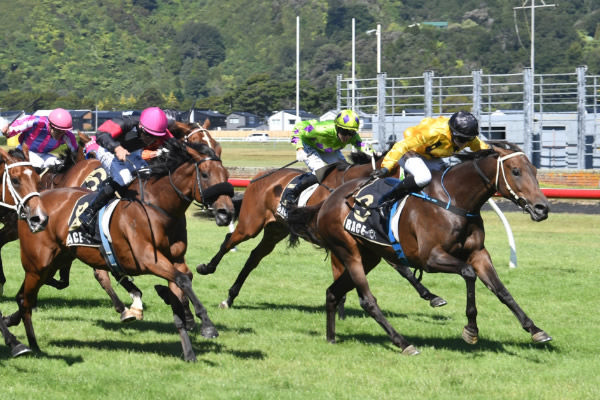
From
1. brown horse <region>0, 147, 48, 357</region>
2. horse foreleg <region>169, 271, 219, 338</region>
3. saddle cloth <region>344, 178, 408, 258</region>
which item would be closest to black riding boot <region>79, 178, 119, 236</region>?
brown horse <region>0, 147, 48, 357</region>

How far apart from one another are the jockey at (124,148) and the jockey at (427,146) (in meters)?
1.82

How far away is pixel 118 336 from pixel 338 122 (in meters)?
2.84

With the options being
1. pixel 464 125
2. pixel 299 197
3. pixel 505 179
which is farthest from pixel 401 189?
pixel 299 197

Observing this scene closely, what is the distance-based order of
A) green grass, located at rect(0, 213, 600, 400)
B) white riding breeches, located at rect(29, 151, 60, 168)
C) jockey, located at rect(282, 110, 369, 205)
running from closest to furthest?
green grass, located at rect(0, 213, 600, 400), white riding breeches, located at rect(29, 151, 60, 168), jockey, located at rect(282, 110, 369, 205)

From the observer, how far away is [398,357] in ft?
Result: 23.1

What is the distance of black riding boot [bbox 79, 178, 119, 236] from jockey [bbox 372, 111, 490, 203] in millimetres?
2104

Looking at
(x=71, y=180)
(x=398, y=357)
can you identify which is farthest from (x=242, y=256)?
(x=398, y=357)

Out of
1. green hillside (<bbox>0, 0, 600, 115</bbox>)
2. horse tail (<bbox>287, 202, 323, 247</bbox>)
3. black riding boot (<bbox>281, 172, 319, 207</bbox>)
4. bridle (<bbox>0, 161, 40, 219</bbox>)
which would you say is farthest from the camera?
green hillside (<bbox>0, 0, 600, 115</bbox>)

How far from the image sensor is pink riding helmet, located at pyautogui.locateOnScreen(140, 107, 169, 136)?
7695mm

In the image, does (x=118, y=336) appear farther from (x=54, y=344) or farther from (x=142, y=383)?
(x=142, y=383)

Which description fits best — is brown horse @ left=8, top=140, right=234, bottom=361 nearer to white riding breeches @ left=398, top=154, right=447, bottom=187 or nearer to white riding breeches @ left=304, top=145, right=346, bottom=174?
white riding breeches @ left=398, top=154, right=447, bottom=187

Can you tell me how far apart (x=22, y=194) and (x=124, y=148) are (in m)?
1.68

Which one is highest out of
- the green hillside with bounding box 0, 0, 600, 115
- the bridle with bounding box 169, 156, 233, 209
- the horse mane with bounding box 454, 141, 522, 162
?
the green hillside with bounding box 0, 0, 600, 115

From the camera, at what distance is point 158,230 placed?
23.1ft
